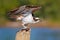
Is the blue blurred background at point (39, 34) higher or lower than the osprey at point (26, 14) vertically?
lower

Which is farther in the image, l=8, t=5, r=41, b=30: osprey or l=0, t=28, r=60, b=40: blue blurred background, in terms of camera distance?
l=0, t=28, r=60, b=40: blue blurred background

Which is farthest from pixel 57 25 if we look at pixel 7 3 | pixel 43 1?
pixel 7 3

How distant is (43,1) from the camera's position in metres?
2.20

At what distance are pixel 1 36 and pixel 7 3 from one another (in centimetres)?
44

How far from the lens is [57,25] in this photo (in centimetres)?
220

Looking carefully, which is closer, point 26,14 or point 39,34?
point 26,14

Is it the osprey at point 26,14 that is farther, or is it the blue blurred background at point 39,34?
the blue blurred background at point 39,34

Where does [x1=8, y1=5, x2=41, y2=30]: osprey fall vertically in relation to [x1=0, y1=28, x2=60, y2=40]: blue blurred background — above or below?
above

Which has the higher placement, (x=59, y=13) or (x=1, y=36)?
(x=59, y=13)

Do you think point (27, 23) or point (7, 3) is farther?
point (7, 3)

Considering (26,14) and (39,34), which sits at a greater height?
(26,14)

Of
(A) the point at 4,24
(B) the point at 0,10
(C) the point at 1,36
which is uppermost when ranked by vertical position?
(B) the point at 0,10

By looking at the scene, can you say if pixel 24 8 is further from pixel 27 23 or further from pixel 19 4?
pixel 19 4

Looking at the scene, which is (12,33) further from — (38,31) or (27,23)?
(27,23)
